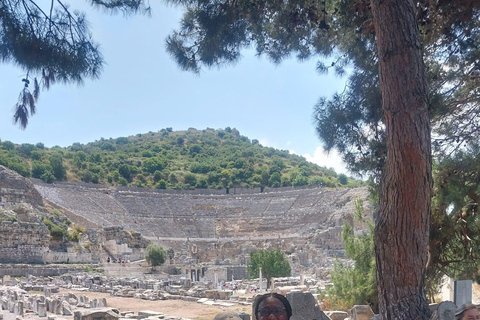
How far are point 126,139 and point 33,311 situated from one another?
10210cm

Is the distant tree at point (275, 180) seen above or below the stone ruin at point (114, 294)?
above

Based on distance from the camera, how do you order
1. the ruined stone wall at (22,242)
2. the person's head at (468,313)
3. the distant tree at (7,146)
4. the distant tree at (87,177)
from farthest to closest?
the distant tree at (7,146), the distant tree at (87,177), the ruined stone wall at (22,242), the person's head at (468,313)

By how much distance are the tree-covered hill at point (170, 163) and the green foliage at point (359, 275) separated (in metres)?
53.3

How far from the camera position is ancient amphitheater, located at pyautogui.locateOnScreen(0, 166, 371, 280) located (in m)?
38.9

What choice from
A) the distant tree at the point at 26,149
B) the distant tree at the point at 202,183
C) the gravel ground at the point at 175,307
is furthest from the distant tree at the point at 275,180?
the gravel ground at the point at 175,307

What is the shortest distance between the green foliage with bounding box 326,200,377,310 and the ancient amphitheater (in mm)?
21837

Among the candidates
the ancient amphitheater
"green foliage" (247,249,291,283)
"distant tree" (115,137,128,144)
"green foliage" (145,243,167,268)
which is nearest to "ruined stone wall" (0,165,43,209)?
the ancient amphitheater

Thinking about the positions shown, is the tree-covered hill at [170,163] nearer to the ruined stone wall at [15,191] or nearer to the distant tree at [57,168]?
the distant tree at [57,168]

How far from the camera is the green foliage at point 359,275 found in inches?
384

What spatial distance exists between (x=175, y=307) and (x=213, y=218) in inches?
1633

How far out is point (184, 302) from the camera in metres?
18.5

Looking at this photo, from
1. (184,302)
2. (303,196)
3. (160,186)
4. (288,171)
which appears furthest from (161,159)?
(184,302)

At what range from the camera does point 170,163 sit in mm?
88000

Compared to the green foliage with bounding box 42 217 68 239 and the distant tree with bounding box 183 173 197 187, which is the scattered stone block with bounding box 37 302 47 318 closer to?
the green foliage with bounding box 42 217 68 239
